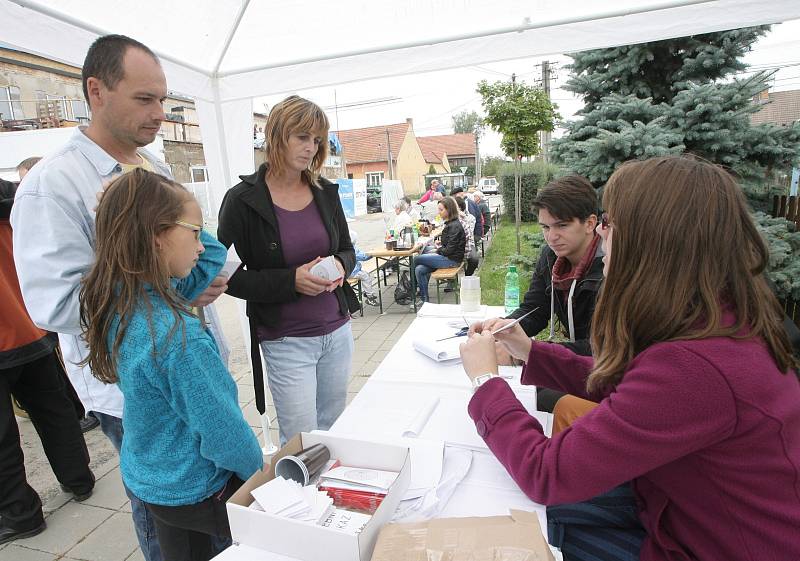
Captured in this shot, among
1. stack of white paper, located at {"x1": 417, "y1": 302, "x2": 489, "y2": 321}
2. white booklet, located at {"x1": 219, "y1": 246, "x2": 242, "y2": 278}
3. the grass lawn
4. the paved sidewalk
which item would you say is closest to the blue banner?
the grass lawn

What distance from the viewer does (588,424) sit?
3.19 feet

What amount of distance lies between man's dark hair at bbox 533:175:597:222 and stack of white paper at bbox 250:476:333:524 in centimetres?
171

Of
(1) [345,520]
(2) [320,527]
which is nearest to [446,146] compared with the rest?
(1) [345,520]

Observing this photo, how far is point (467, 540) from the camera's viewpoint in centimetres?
91

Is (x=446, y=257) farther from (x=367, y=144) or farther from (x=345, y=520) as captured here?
(x=367, y=144)

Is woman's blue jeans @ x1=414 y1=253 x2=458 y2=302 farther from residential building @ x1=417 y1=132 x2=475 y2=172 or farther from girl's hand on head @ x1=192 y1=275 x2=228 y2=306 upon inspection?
residential building @ x1=417 y1=132 x2=475 y2=172

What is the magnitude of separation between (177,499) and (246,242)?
116 centimetres

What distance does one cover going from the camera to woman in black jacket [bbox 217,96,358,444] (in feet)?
6.72

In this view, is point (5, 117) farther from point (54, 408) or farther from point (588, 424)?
point (588, 424)

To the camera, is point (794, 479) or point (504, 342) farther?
point (504, 342)

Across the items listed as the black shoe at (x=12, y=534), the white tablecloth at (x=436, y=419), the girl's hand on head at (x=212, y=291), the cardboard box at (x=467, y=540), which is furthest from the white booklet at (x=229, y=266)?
the black shoe at (x=12, y=534)

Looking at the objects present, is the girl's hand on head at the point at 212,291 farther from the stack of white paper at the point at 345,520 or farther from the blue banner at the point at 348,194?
the blue banner at the point at 348,194

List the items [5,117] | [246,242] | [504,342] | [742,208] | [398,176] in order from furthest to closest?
[398,176]
[5,117]
[246,242]
[504,342]
[742,208]

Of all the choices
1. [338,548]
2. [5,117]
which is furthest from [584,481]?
[5,117]
